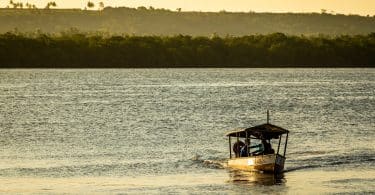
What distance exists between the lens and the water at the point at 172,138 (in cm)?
5784

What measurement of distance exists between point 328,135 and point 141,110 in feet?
111

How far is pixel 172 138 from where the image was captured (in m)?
80.3

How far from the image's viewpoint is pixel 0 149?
7256 centimetres

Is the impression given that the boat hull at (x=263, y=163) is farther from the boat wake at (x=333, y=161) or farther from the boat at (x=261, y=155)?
the boat wake at (x=333, y=161)

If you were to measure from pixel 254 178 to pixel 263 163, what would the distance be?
124cm

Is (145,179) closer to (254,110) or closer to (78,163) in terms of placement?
(78,163)

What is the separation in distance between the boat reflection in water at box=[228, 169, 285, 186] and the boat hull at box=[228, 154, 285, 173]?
274mm

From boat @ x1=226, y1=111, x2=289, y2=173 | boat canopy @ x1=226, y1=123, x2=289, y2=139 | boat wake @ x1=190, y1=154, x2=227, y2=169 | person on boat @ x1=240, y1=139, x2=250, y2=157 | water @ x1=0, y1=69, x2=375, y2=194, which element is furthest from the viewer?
boat wake @ x1=190, y1=154, x2=227, y2=169

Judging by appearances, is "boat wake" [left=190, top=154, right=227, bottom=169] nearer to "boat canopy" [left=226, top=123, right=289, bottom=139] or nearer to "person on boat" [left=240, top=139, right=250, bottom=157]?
"person on boat" [left=240, top=139, right=250, bottom=157]

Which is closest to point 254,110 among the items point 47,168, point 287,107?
point 287,107

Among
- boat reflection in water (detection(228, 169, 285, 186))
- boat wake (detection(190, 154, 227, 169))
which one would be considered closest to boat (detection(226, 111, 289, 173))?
boat reflection in water (detection(228, 169, 285, 186))

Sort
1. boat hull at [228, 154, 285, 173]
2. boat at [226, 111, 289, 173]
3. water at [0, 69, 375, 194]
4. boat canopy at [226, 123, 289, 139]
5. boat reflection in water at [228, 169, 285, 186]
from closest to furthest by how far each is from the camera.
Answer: water at [0, 69, 375, 194], boat reflection in water at [228, 169, 285, 186], boat hull at [228, 154, 285, 173], boat at [226, 111, 289, 173], boat canopy at [226, 123, 289, 139]

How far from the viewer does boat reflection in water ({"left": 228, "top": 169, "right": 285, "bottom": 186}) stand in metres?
58.1

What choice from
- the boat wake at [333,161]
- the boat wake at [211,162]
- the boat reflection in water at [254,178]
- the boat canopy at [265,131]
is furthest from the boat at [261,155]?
the boat wake at [333,161]
